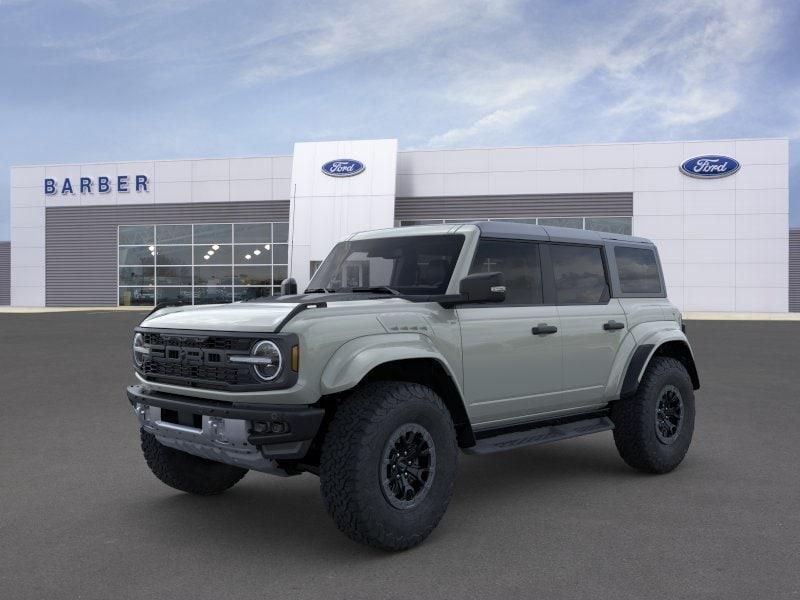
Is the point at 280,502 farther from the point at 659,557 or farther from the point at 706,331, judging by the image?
the point at 706,331

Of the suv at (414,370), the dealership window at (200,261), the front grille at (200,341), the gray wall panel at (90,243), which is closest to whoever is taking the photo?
the suv at (414,370)

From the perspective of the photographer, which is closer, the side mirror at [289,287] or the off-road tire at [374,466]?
the off-road tire at [374,466]

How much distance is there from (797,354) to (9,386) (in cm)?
1491

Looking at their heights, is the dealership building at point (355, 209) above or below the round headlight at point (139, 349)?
above

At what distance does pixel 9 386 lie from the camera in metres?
11.1

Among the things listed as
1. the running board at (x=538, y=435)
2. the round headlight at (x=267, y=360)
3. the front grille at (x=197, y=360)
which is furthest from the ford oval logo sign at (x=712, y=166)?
the round headlight at (x=267, y=360)

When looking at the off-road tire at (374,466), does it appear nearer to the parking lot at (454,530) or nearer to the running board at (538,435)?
the parking lot at (454,530)

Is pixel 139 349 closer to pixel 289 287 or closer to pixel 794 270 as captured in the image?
pixel 289 287

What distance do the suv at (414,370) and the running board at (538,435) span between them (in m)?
0.02

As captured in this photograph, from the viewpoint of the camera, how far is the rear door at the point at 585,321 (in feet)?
18.5

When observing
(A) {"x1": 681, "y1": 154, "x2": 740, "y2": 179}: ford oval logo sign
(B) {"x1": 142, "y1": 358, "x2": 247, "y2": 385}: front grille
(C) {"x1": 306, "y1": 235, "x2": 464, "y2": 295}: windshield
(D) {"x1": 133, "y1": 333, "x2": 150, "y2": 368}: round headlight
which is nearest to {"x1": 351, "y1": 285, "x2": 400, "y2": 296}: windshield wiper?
(C) {"x1": 306, "y1": 235, "x2": 464, "y2": 295}: windshield

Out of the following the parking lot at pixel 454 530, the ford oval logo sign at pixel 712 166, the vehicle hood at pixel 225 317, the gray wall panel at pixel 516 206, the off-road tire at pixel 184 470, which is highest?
the ford oval logo sign at pixel 712 166

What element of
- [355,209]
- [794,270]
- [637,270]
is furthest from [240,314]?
[794,270]

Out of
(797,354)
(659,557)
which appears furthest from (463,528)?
(797,354)
